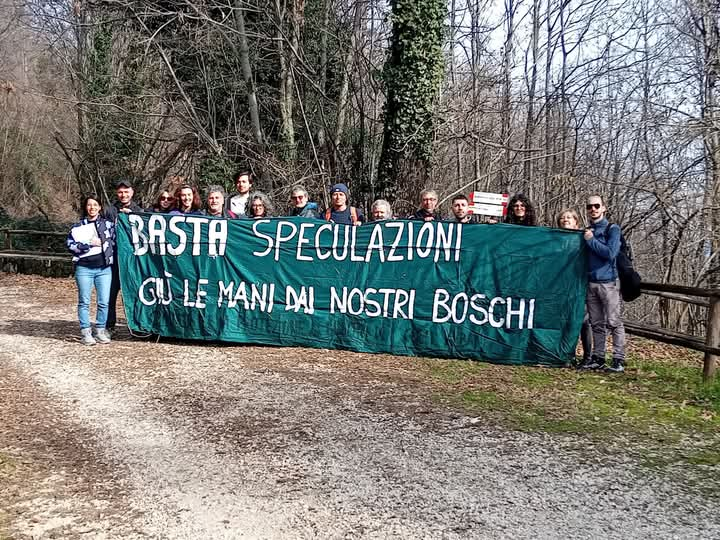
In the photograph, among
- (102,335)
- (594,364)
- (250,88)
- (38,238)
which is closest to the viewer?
(594,364)

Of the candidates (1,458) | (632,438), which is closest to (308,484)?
(1,458)

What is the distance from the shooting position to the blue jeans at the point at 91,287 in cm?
869

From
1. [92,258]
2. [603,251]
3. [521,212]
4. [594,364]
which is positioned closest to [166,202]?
[92,258]

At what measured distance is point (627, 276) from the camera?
24.8 ft

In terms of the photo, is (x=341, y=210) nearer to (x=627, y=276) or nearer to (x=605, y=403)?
(x=627, y=276)

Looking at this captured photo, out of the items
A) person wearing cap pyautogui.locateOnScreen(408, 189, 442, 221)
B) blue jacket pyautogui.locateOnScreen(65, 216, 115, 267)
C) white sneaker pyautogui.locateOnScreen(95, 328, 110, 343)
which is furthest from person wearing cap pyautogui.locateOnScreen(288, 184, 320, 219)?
white sneaker pyautogui.locateOnScreen(95, 328, 110, 343)

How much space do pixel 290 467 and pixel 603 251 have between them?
14.6ft

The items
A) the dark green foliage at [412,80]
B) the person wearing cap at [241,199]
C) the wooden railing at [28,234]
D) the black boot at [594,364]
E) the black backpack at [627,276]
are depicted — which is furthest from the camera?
the wooden railing at [28,234]

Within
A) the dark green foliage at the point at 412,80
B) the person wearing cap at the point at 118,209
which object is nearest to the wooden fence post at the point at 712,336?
the person wearing cap at the point at 118,209

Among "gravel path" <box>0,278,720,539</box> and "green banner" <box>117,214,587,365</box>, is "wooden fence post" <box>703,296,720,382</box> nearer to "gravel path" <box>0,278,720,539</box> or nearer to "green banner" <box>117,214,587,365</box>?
"green banner" <box>117,214,587,365</box>

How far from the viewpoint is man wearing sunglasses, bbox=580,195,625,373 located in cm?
745

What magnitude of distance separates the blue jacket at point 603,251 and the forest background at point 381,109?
18.6 ft

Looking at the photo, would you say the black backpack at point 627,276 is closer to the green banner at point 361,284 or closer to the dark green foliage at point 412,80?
the green banner at point 361,284

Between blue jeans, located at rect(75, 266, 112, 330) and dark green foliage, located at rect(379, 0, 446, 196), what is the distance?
6429 mm
